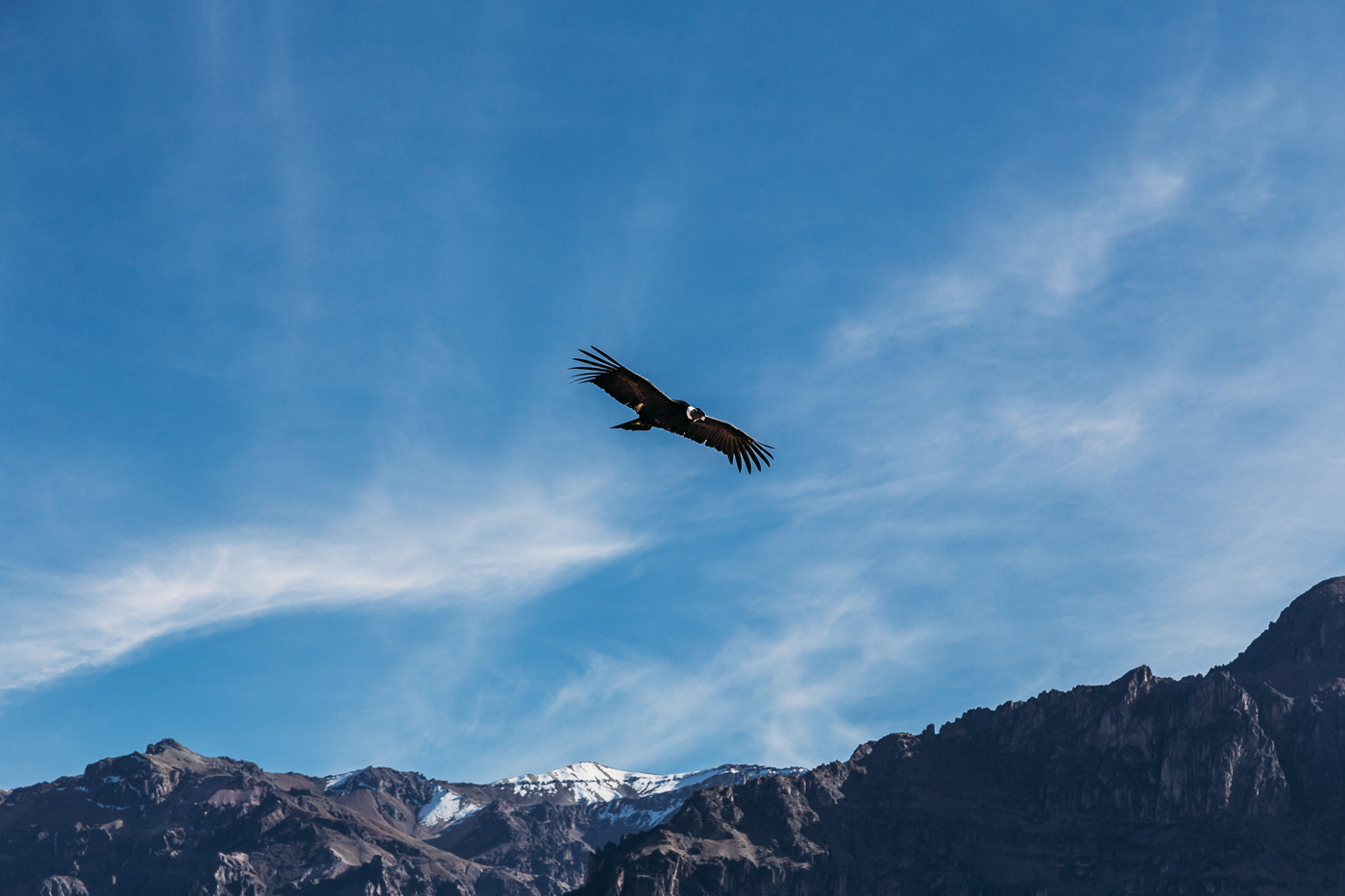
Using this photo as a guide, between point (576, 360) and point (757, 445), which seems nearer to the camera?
point (576, 360)

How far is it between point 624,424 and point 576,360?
3278mm

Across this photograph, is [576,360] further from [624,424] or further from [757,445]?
[757,445]

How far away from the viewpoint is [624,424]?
161 feet

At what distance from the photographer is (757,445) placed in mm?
51156

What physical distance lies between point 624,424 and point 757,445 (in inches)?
222

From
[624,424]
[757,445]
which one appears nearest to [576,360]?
[624,424]

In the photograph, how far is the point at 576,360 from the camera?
156 ft

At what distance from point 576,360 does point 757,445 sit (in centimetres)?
839
